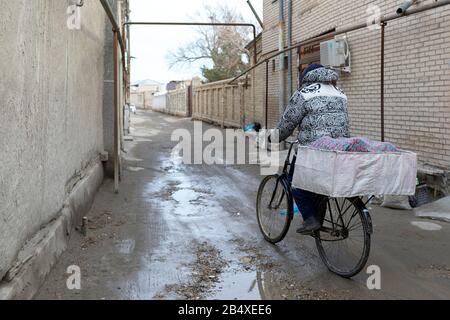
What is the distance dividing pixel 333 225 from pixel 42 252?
240cm

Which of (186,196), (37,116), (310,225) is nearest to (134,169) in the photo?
(186,196)

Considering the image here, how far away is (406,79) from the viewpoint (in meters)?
8.01

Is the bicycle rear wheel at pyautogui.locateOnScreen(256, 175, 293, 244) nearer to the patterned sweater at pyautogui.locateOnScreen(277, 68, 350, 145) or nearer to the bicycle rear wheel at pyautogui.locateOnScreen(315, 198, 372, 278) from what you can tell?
the bicycle rear wheel at pyautogui.locateOnScreen(315, 198, 372, 278)

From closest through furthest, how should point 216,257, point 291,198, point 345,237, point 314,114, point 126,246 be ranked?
point 345,237
point 314,114
point 216,257
point 291,198
point 126,246

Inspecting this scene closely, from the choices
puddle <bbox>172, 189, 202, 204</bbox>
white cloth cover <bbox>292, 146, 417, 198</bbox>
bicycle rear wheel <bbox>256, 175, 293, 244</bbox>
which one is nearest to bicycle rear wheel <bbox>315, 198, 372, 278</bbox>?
white cloth cover <bbox>292, 146, 417, 198</bbox>

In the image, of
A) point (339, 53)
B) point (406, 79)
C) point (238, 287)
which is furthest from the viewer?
point (339, 53)

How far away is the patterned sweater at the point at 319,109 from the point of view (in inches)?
179

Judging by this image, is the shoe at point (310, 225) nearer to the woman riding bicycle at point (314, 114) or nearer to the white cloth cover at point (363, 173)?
the woman riding bicycle at point (314, 114)

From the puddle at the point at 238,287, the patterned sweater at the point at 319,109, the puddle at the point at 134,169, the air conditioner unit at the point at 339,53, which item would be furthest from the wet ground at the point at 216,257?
the air conditioner unit at the point at 339,53

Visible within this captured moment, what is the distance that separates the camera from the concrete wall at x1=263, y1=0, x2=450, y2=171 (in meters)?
7.19

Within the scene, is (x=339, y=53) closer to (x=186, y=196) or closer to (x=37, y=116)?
(x=186, y=196)
